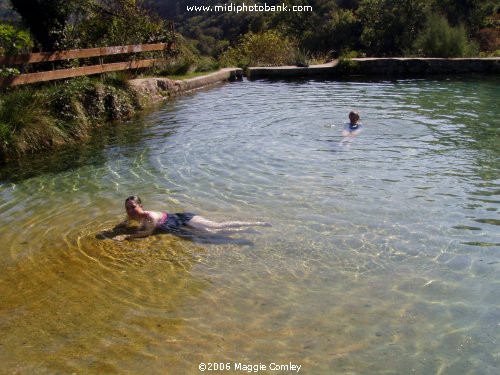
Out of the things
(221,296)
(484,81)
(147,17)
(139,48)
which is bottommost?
(221,296)

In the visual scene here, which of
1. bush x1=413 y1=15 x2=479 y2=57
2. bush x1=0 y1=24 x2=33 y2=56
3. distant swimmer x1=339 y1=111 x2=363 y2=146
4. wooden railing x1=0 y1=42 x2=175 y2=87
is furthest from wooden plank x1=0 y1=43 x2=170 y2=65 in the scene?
bush x1=413 y1=15 x2=479 y2=57

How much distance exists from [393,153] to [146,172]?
4.36 metres

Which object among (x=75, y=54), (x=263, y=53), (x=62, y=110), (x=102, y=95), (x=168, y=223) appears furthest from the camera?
(x=263, y=53)

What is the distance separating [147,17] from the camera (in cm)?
1836

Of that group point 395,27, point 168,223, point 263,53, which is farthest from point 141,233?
point 395,27

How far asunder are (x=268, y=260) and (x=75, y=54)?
1069cm

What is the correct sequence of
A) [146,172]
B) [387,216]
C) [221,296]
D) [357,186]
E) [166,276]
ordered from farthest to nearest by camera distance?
[146,172]
[357,186]
[387,216]
[166,276]
[221,296]

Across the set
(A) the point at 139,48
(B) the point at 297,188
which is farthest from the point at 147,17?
(B) the point at 297,188

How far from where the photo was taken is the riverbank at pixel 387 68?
18.5 meters

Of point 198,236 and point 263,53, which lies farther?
point 263,53

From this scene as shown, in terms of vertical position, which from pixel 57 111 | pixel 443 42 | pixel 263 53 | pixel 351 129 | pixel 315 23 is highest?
pixel 315 23

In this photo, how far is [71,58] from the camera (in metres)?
13.4

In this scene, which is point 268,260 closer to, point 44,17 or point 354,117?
point 354,117

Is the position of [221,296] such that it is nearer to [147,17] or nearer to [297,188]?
[297,188]
